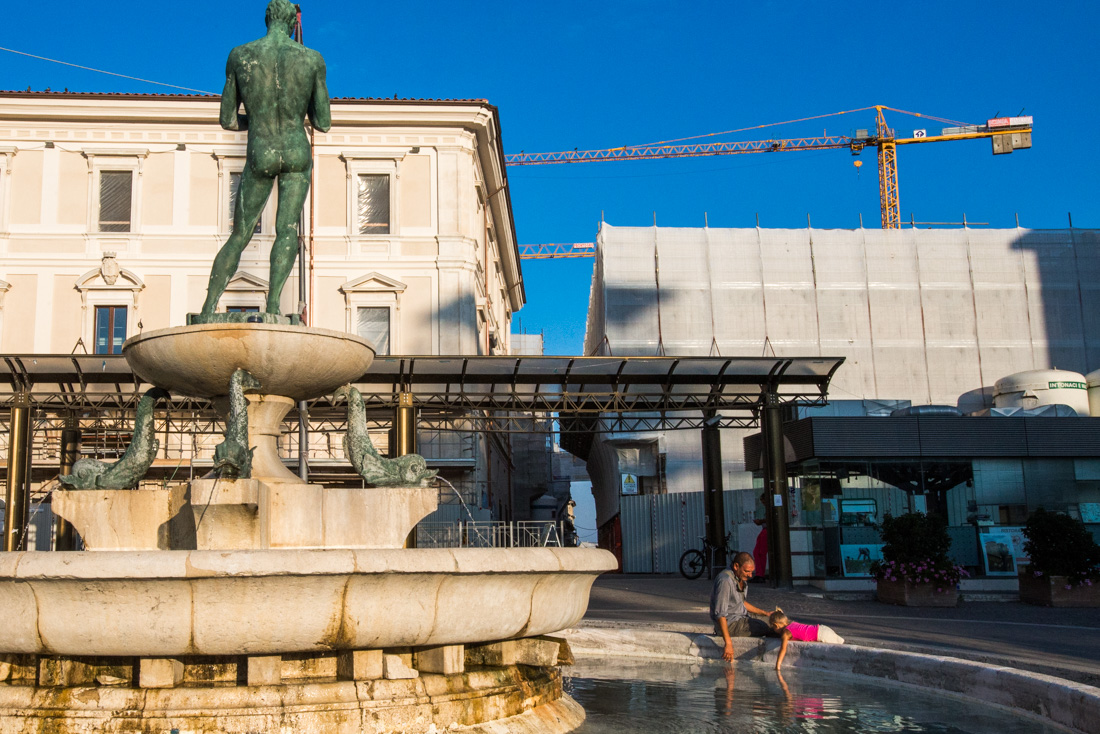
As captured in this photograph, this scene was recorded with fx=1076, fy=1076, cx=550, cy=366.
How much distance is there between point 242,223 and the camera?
8328 mm

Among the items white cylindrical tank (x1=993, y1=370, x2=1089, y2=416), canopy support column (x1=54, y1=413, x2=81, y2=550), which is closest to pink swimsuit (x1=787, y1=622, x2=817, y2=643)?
canopy support column (x1=54, y1=413, x2=81, y2=550)

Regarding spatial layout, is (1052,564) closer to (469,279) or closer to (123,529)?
(123,529)

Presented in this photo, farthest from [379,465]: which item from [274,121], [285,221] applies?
[274,121]

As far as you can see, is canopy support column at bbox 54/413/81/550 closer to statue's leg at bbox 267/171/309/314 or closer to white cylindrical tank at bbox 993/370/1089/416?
statue's leg at bbox 267/171/309/314

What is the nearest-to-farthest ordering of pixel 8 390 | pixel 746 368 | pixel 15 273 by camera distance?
pixel 746 368 → pixel 8 390 → pixel 15 273

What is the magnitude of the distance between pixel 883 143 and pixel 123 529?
68931mm

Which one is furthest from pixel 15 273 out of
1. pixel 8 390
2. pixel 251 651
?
pixel 251 651

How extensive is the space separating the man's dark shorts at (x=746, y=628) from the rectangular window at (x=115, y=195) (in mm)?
26623

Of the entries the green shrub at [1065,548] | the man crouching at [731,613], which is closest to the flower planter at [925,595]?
the green shrub at [1065,548]

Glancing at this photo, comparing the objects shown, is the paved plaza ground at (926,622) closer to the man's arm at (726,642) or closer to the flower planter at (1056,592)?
the flower planter at (1056,592)

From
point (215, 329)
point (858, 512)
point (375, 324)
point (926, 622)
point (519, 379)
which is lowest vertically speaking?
point (926, 622)

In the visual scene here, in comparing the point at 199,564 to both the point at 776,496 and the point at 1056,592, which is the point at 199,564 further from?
the point at 776,496

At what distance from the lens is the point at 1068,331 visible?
38.9 m

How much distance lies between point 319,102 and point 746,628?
227 inches
